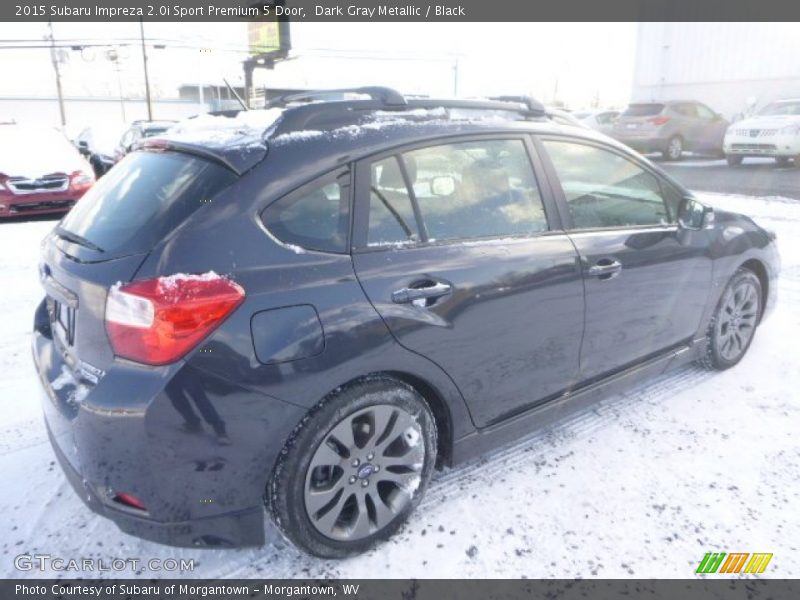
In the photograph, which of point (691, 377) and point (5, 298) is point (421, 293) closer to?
point (691, 377)

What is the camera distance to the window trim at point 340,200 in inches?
79.4

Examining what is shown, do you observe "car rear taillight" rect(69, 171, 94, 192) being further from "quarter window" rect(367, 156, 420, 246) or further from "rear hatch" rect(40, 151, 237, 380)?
"quarter window" rect(367, 156, 420, 246)

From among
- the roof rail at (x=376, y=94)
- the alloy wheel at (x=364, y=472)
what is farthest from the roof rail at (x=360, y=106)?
the alloy wheel at (x=364, y=472)

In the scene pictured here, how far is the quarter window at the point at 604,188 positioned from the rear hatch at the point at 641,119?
14761 millimetres

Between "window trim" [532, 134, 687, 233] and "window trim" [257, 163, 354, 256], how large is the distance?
1058 mm

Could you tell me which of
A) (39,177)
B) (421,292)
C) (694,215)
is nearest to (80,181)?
A: (39,177)

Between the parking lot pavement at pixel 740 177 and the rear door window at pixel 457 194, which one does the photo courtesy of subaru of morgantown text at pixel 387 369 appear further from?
the parking lot pavement at pixel 740 177

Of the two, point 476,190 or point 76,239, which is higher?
point 476,190

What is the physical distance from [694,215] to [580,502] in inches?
69.6

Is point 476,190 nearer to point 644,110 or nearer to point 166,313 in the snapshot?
point 166,313

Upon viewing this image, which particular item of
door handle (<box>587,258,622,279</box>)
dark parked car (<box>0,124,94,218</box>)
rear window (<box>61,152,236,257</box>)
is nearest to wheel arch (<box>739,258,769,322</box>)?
door handle (<box>587,258,622,279</box>)

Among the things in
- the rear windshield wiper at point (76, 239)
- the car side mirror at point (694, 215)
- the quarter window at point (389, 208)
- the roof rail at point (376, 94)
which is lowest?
the car side mirror at point (694, 215)

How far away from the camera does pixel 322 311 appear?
200 cm

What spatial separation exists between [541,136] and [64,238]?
212 centimetres
